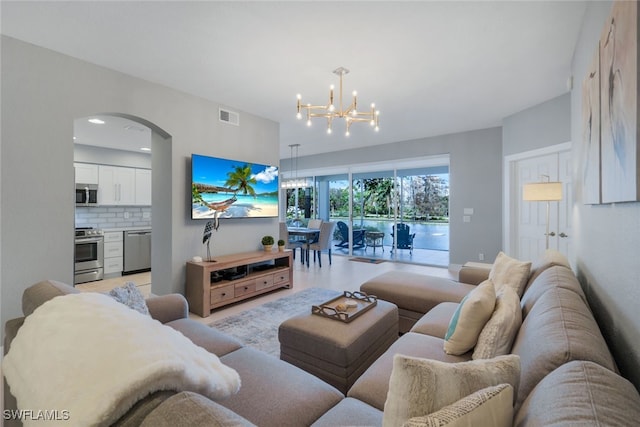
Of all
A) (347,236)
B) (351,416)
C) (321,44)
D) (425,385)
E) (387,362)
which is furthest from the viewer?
(347,236)

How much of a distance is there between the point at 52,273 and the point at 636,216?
3970 mm

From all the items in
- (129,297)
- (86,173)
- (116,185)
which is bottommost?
(129,297)

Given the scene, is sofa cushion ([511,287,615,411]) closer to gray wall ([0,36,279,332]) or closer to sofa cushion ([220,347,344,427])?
sofa cushion ([220,347,344,427])

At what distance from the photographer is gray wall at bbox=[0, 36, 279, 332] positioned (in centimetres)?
242

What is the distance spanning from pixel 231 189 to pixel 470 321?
3.41 meters

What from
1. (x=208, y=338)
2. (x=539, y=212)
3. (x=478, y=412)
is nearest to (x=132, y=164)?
(x=208, y=338)

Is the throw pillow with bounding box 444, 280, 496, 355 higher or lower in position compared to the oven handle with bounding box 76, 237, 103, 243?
lower

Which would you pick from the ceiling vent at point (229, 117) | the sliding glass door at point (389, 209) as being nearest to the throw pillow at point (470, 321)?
the ceiling vent at point (229, 117)

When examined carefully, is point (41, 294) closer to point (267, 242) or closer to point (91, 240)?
point (267, 242)

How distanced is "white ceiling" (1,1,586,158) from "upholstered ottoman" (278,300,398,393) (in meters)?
2.28

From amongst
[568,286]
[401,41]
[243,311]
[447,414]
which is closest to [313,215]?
[243,311]

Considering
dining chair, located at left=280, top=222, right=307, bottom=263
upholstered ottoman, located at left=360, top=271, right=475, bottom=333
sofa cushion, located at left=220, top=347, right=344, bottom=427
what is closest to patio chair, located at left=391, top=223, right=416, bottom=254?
dining chair, located at left=280, top=222, right=307, bottom=263

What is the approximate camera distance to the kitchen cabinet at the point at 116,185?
555cm

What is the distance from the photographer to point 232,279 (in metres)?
3.71
